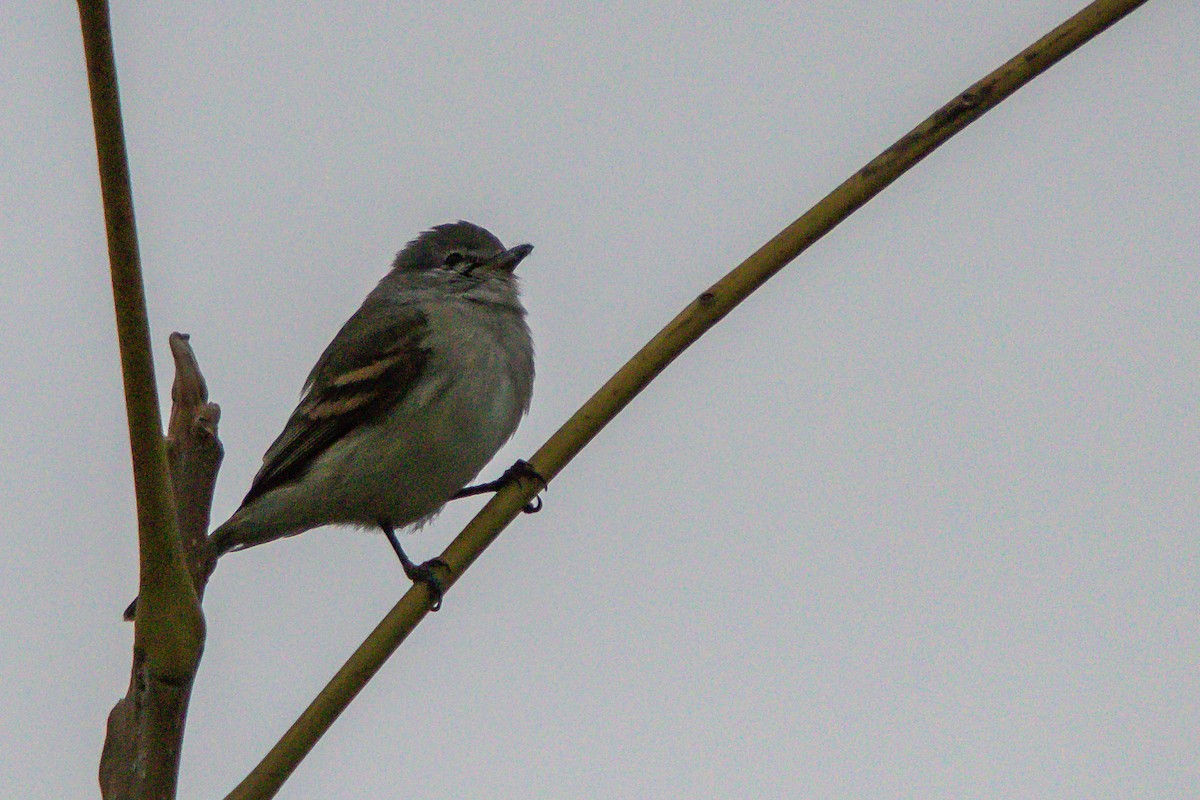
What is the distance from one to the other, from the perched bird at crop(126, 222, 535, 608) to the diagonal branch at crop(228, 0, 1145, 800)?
309 cm

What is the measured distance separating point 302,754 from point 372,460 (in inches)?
161

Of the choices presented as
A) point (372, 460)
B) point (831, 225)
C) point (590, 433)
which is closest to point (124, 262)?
point (590, 433)

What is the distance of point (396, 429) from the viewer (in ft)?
22.9

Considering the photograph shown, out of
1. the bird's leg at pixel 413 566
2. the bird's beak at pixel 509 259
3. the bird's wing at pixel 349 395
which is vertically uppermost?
the bird's beak at pixel 509 259

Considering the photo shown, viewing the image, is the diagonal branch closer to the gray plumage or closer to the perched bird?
the perched bird

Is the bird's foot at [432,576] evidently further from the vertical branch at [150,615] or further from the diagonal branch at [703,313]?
the vertical branch at [150,615]

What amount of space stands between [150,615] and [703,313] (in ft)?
5.15

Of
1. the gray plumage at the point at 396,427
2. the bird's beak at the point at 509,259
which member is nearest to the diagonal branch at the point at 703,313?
the gray plumage at the point at 396,427

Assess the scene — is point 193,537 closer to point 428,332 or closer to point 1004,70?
point 1004,70

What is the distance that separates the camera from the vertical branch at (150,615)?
2.65 meters

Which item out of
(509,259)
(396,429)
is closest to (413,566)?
(396,429)

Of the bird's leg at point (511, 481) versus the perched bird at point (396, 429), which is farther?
the perched bird at point (396, 429)

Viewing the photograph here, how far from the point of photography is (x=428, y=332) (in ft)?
24.1

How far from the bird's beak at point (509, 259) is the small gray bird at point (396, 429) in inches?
21.6
